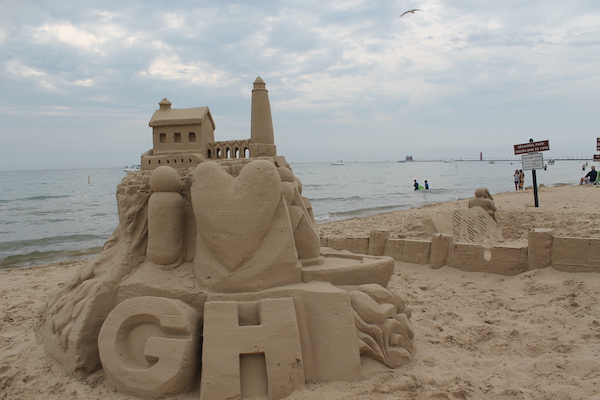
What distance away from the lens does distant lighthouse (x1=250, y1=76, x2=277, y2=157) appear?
485 centimetres

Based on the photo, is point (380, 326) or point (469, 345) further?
point (469, 345)

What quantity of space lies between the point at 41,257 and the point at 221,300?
9.41 meters

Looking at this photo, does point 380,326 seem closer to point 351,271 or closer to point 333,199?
point 351,271

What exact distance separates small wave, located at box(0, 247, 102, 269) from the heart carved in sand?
28.4 feet

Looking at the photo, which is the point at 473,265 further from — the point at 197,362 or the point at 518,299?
the point at 197,362

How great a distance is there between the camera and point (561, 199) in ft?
43.3

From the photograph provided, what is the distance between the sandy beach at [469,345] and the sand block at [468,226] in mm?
1750

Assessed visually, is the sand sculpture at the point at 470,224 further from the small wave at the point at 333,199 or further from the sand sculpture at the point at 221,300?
the small wave at the point at 333,199

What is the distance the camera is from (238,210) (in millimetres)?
3465

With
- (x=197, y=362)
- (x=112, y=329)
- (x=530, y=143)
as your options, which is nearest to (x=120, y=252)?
(x=112, y=329)

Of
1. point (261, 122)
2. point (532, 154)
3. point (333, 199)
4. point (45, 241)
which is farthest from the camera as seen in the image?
point (333, 199)

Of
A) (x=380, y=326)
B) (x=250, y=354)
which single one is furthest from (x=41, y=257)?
(x=380, y=326)

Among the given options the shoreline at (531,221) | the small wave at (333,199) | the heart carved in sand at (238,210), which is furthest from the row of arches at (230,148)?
the small wave at (333,199)

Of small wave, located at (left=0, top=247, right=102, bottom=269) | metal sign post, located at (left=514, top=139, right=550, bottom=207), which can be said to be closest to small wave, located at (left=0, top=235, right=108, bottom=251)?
small wave, located at (left=0, top=247, right=102, bottom=269)
